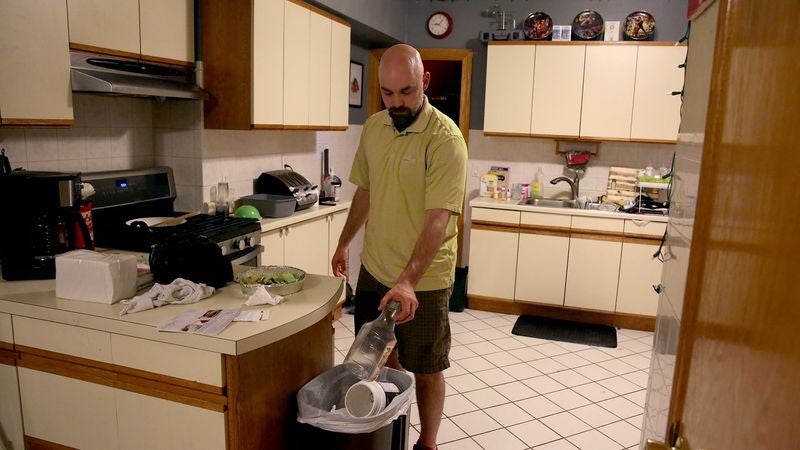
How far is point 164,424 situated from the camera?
1.71 meters

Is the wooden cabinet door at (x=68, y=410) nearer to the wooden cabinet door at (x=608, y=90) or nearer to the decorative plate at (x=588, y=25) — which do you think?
the wooden cabinet door at (x=608, y=90)

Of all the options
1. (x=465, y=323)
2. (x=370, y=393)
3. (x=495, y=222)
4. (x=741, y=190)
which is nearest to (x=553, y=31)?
(x=495, y=222)

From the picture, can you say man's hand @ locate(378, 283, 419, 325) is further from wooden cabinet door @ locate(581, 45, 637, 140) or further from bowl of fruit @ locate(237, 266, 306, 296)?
wooden cabinet door @ locate(581, 45, 637, 140)

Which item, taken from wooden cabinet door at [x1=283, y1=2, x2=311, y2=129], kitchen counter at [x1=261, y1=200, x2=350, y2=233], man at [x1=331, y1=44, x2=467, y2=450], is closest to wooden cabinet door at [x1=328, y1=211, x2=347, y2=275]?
kitchen counter at [x1=261, y1=200, x2=350, y2=233]

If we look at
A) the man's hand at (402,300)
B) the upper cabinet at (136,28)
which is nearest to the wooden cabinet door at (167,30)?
the upper cabinet at (136,28)

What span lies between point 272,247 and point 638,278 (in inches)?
108

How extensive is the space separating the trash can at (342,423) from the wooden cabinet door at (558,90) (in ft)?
10.3

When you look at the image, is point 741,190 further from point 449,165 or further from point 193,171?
point 193,171

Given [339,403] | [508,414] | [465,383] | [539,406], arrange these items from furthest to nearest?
[465,383], [539,406], [508,414], [339,403]

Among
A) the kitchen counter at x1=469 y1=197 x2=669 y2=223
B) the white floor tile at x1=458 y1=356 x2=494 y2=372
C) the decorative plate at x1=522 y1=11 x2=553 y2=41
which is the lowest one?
the white floor tile at x1=458 y1=356 x2=494 y2=372

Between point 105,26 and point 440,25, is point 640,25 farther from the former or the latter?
point 105,26

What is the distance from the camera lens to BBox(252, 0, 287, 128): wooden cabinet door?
10.2 ft

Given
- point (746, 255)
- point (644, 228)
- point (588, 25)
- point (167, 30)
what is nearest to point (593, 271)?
point (644, 228)

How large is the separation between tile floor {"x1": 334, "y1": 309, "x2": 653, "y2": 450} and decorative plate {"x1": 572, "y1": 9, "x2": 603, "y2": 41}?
235 centimetres
